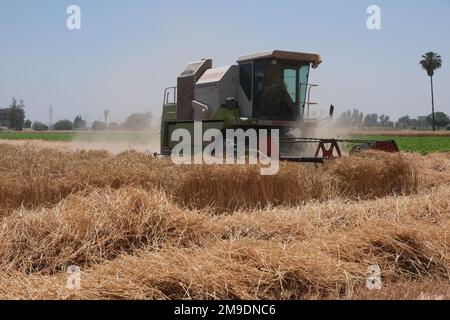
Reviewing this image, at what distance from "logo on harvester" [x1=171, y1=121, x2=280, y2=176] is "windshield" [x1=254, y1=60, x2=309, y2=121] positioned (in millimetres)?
546

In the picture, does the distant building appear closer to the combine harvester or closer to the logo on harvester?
the logo on harvester

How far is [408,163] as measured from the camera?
343 inches

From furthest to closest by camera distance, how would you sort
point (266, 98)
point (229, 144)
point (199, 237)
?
point (266, 98) → point (229, 144) → point (199, 237)

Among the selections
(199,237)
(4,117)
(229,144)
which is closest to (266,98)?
(229,144)

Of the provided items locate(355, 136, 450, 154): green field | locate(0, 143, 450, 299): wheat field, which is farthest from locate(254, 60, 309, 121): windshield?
locate(355, 136, 450, 154): green field

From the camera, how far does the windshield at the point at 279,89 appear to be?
11.2 m

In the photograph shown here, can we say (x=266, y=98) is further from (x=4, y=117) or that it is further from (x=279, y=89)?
(x=4, y=117)

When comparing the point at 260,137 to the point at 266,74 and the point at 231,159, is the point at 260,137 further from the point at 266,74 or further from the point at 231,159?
the point at 231,159

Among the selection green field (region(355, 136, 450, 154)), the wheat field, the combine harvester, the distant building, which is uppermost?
the distant building

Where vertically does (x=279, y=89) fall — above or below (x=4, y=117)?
below

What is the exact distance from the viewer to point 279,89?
1139 centimetres

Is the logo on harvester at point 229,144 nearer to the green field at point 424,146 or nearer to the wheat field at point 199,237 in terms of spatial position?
the wheat field at point 199,237

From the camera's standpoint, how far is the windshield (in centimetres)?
1123

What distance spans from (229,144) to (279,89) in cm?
200
